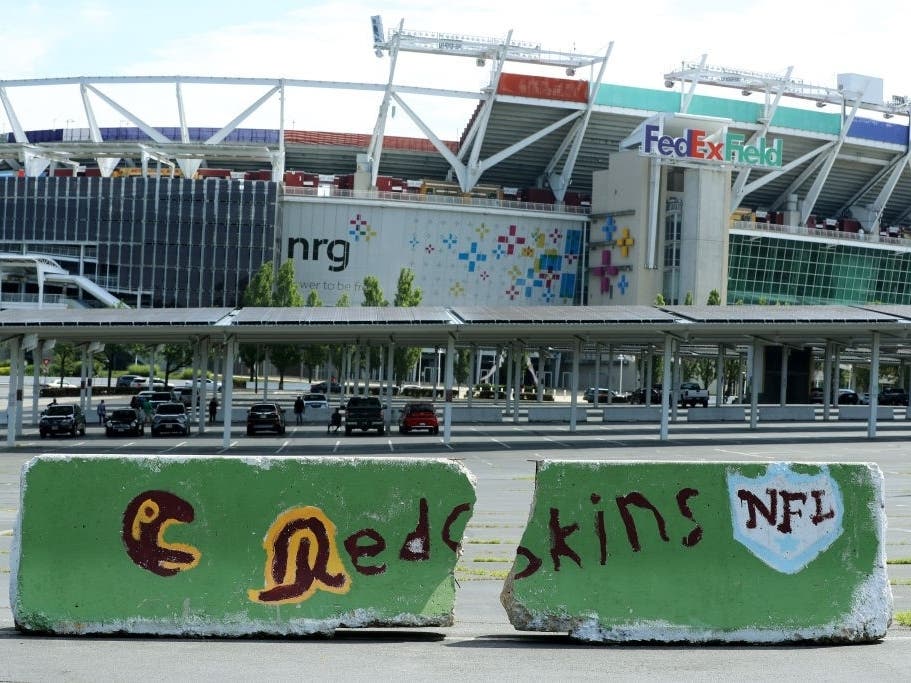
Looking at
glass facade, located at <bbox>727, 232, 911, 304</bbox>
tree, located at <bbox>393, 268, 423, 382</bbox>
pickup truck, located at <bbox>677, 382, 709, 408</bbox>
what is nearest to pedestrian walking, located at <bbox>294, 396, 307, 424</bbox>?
tree, located at <bbox>393, 268, 423, 382</bbox>

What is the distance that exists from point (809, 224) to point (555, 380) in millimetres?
34095

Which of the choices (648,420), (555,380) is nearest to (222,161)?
(555,380)

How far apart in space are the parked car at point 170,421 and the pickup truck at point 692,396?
139 ft

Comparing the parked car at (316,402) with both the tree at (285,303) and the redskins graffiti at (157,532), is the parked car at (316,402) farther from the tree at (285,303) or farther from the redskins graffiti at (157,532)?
the redskins graffiti at (157,532)

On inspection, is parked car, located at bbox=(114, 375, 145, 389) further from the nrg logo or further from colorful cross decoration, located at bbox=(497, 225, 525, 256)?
colorful cross decoration, located at bbox=(497, 225, 525, 256)

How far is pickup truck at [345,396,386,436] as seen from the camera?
5406 centimetres

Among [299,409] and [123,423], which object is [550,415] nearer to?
[299,409]

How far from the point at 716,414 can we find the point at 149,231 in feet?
232

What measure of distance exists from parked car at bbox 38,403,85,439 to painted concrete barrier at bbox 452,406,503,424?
21.5 m

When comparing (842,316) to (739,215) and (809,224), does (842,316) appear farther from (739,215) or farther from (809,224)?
(809,224)

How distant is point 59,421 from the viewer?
52.2 metres

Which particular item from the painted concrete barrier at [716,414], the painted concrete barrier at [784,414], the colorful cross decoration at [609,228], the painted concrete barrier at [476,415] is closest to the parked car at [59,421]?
the painted concrete barrier at [476,415]

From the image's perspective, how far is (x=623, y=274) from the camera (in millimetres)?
122750

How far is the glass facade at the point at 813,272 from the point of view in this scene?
5027 inches
